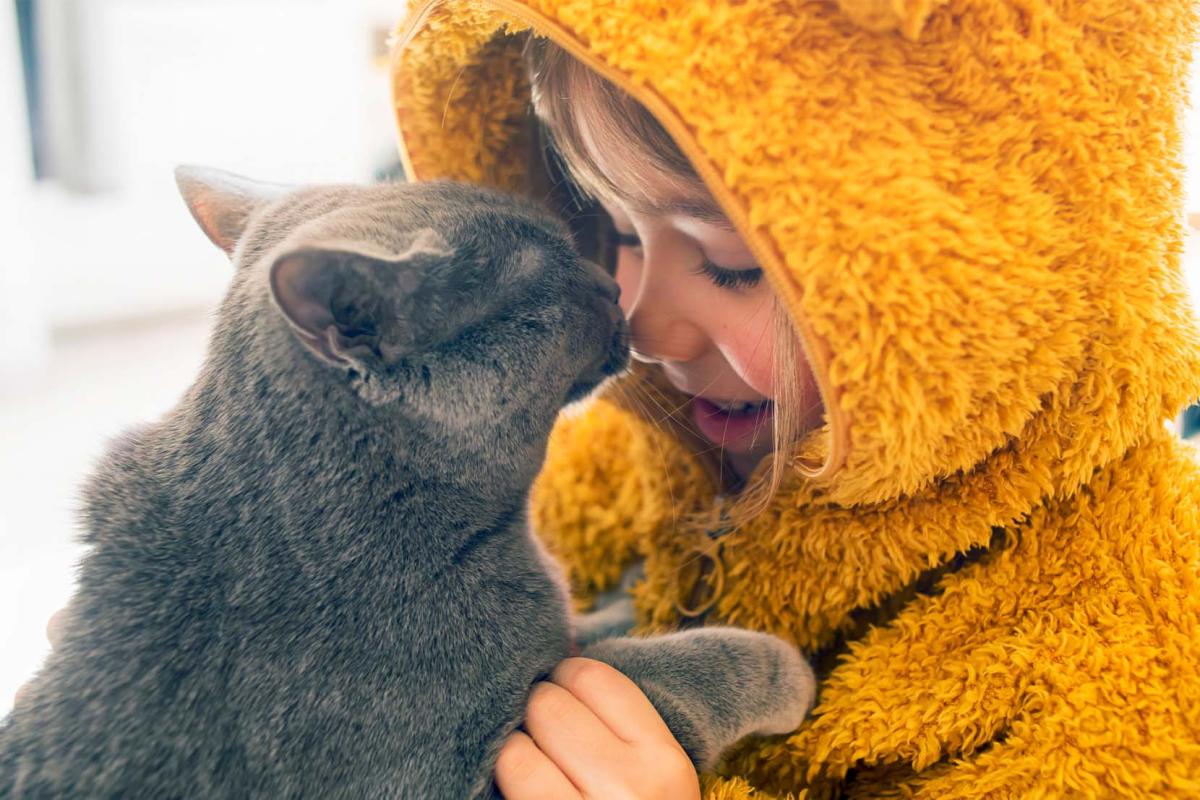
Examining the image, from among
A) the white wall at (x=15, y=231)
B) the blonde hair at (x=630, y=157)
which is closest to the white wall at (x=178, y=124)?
the white wall at (x=15, y=231)

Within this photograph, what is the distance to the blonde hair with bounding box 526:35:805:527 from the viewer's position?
Result: 0.80 metres

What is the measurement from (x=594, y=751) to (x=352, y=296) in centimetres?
40

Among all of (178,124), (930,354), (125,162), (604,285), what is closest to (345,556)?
(604,285)

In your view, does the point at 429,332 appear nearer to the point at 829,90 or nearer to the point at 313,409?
the point at 313,409

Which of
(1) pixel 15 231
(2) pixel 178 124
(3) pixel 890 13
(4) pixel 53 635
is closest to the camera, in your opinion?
(3) pixel 890 13

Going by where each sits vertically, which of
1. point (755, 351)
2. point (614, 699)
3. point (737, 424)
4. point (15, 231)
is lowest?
point (15, 231)

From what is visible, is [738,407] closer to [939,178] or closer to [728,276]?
[728,276]

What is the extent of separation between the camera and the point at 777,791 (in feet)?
2.79

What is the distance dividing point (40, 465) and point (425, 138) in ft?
3.87

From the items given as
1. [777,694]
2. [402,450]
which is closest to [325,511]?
[402,450]

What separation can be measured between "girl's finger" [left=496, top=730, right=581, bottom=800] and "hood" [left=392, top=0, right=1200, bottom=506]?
35cm

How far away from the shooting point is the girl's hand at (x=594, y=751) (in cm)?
69

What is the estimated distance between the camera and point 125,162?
7.22 ft

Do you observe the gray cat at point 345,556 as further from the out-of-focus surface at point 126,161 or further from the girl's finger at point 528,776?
the out-of-focus surface at point 126,161
